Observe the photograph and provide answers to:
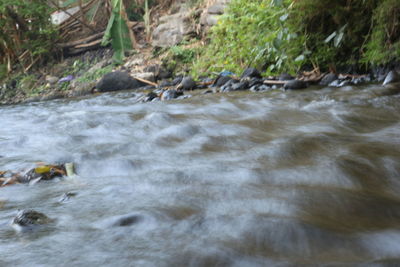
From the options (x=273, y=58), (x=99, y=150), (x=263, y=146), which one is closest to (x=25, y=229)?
(x=99, y=150)

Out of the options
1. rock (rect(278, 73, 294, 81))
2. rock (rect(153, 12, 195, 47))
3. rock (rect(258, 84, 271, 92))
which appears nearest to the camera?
rock (rect(258, 84, 271, 92))

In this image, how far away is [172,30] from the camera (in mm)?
10664

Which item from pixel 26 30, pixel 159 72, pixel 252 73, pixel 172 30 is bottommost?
pixel 159 72

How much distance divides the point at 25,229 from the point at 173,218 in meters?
0.50

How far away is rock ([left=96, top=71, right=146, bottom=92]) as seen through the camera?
8.68 m

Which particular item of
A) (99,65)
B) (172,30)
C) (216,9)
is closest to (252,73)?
(216,9)

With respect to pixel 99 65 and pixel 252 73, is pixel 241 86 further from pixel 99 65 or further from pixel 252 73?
pixel 99 65

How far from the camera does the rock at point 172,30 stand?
10398mm

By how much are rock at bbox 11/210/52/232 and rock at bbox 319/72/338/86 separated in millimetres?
4365

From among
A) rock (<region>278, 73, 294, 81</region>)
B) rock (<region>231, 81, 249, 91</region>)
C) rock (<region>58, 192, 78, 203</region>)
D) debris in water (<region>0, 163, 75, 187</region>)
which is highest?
rock (<region>58, 192, 78, 203</region>)

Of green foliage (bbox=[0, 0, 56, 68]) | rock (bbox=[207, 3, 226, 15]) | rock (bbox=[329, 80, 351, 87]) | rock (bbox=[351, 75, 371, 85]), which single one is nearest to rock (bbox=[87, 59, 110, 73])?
green foliage (bbox=[0, 0, 56, 68])

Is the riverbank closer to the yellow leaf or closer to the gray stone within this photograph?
the gray stone

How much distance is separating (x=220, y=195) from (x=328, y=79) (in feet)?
13.0

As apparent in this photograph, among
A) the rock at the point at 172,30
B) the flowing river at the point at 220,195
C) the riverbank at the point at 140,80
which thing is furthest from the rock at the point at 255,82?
the rock at the point at 172,30
